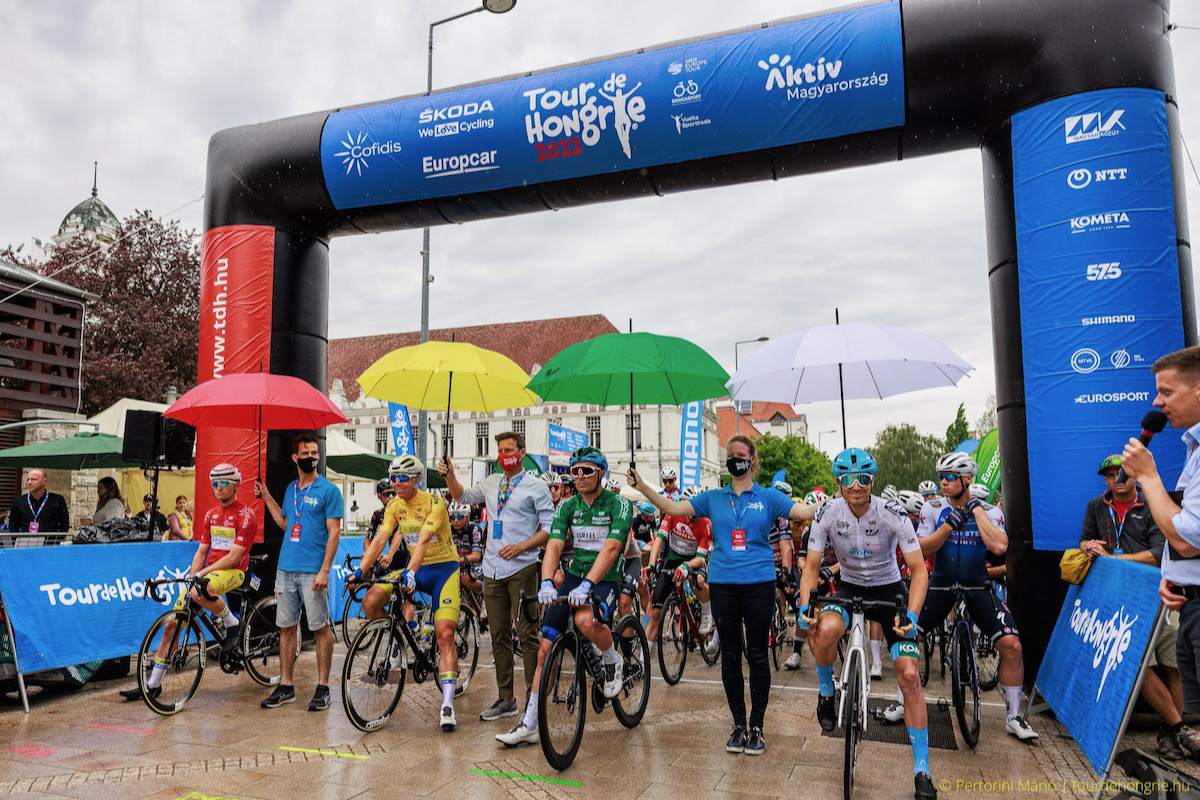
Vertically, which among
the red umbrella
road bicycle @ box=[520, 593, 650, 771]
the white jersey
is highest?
the red umbrella

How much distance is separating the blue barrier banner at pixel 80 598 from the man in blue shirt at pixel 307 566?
4.38 feet

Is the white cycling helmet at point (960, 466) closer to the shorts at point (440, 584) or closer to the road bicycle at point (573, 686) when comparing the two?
the road bicycle at point (573, 686)

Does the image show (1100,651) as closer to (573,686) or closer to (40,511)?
(573,686)

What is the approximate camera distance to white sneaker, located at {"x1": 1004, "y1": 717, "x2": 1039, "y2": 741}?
5.82 meters

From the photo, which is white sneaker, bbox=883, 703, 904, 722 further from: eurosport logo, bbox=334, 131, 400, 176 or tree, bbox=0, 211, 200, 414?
tree, bbox=0, 211, 200, 414

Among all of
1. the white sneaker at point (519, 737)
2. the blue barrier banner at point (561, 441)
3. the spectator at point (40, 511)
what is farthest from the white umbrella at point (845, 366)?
the blue barrier banner at point (561, 441)

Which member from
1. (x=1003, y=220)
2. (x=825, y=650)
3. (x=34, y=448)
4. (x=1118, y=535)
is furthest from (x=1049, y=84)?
(x=34, y=448)

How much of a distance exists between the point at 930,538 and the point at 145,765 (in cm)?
559

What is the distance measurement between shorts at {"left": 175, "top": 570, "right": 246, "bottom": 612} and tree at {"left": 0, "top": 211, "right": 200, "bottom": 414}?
21.4 meters

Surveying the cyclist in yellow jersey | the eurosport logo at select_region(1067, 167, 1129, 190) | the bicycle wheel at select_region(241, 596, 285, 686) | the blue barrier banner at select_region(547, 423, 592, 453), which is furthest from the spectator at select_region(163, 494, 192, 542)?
the eurosport logo at select_region(1067, 167, 1129, 190)

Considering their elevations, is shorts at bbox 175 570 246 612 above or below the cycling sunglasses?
below

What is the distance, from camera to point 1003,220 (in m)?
7.50

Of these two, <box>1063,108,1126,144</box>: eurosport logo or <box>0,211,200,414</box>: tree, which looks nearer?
<box>1063,108,1126,144</box>: eurosport logo

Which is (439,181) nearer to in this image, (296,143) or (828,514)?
(296,143)
